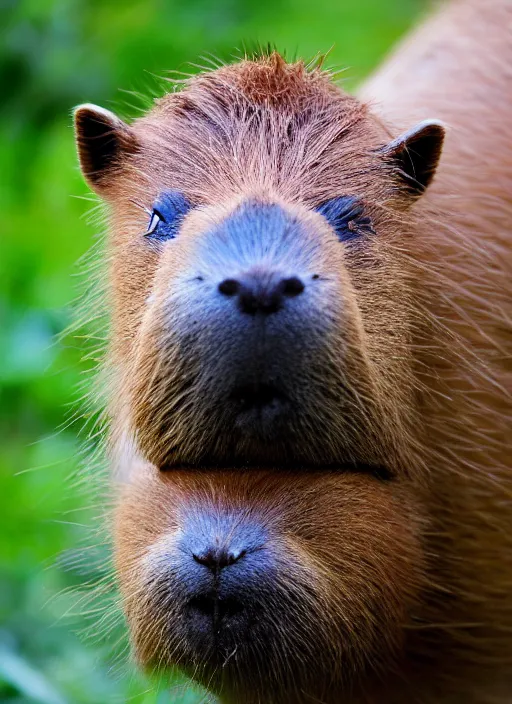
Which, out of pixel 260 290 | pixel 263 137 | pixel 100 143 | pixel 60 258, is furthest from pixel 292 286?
pixel 60 258

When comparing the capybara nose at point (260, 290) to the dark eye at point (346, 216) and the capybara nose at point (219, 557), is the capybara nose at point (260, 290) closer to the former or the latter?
the dark eye at point (346, 216)

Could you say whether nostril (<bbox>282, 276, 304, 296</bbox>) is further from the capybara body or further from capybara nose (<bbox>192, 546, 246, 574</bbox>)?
capybara nose (<bbox>192, 546, 246, 574</bbox>)

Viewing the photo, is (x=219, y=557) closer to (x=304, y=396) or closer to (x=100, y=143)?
(x=304, y=396)

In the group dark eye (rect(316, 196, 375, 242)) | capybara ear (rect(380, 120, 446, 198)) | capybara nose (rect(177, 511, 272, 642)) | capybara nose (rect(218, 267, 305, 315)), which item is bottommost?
capybara nose (rect(177, 511, 272, 642))

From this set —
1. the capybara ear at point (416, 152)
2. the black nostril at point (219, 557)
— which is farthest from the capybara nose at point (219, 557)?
the capybara ear at point (416, 152)

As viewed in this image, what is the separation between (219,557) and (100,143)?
→ 1.22 meters

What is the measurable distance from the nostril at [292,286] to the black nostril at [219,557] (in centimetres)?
55

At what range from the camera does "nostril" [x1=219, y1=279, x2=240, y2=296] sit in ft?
7.34

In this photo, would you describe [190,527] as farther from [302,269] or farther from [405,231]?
[405,231]

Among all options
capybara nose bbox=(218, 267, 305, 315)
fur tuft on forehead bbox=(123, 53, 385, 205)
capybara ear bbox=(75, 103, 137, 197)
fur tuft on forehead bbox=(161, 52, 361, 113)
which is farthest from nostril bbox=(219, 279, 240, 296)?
capybara ear bbox=(75, 103, 137, 197)

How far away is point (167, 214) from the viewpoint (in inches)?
104

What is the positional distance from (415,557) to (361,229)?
832mm

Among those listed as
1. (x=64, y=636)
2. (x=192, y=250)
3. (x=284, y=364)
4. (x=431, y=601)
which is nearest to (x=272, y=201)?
(x=192, y=250)

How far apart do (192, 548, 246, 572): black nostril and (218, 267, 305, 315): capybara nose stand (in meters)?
0.51
